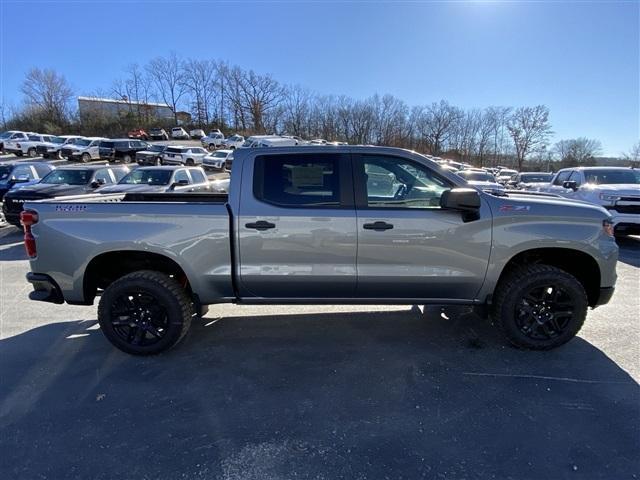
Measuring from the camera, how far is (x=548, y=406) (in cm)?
283

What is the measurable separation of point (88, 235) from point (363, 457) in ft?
9.68

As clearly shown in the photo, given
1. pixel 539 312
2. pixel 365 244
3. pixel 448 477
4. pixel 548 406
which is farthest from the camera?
pixel 539 312

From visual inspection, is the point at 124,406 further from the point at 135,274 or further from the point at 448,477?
the point at 448,477

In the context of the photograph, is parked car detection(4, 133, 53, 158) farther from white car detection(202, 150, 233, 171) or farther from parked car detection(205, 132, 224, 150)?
parked car detection(205, 132, 224, 150)

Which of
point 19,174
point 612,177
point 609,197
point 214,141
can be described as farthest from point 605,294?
point 214,141

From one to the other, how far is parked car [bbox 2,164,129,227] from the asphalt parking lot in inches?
273

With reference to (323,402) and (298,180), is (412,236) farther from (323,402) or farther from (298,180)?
(323,402)

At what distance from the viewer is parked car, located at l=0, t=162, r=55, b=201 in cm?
1298

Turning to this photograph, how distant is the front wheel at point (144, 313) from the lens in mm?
3494

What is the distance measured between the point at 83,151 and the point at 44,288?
31840 mm

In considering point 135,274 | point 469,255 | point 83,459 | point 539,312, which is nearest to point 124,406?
point 83,459

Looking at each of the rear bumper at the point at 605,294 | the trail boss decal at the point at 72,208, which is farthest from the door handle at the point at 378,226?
the trail boss decal at the point at 72,208

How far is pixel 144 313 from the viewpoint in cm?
360

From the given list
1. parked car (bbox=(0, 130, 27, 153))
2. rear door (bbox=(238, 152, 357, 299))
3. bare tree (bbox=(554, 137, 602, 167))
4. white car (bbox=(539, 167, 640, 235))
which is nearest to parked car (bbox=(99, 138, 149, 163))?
parked car (bbox=(0, 130, 27, 153))
